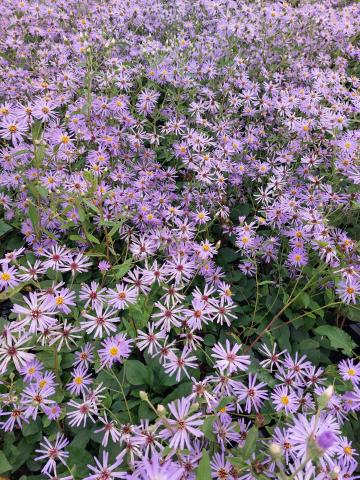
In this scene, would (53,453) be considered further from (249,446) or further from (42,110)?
(42,110)

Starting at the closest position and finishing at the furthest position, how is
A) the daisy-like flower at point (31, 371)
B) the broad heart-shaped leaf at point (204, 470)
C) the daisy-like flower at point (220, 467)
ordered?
1. the broad heart-shaped leaf at point (204, 470)
2. the daisy-like flower at point (220, 467)
3. the daisy-like flower at point (31, 371)

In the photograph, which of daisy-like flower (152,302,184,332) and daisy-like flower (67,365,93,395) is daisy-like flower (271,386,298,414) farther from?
daisy-like flower (67,365,93,395)

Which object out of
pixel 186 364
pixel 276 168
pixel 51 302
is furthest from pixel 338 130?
pixel 51 302

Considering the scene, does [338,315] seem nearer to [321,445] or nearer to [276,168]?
[276,168]

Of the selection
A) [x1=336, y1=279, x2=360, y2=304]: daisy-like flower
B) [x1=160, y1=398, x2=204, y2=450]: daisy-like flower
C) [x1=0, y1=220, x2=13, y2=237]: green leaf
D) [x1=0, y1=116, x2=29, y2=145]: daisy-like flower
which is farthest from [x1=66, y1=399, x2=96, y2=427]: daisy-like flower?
[x1=0, y1=116, x2=29, y2=145]: daisy-like flower

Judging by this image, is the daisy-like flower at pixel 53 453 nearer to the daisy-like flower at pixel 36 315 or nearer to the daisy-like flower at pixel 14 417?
the daisy-like flower at pixel 14 417

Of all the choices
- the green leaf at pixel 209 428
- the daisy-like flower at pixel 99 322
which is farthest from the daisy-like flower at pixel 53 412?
the green leaf at pixel 209 428
